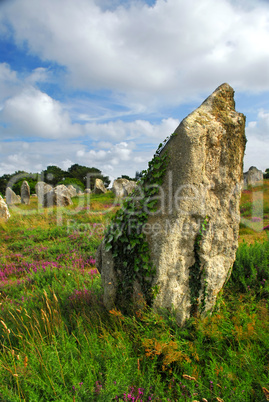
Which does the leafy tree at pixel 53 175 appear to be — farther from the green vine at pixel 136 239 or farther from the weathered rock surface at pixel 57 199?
the green vine at pixel 136 239

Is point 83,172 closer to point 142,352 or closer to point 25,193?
point 25,193

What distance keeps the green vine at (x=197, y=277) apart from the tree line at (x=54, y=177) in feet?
178

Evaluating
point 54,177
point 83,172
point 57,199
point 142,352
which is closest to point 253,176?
point 57,199

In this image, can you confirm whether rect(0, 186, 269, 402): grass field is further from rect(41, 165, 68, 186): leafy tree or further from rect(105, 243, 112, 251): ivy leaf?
rect(41, 165, 68, 186): leafy tree

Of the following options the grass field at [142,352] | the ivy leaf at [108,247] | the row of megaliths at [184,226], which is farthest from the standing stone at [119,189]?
the ivy leaf at [108,247]

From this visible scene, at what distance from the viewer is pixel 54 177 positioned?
72.3m

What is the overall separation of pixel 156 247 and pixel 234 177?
1.90 meters

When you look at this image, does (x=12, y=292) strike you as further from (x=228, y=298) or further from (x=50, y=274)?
(x=228, y=298)

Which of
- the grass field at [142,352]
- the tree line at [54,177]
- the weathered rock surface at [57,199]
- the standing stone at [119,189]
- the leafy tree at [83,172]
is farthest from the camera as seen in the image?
the leafy tree at [83,172]

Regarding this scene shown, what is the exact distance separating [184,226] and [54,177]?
7206cm

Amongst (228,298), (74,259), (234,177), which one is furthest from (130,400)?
(74,259)

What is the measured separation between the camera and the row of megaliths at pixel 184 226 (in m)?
4.03

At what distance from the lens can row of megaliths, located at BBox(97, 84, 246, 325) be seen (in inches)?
159

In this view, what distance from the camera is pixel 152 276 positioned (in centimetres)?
403
